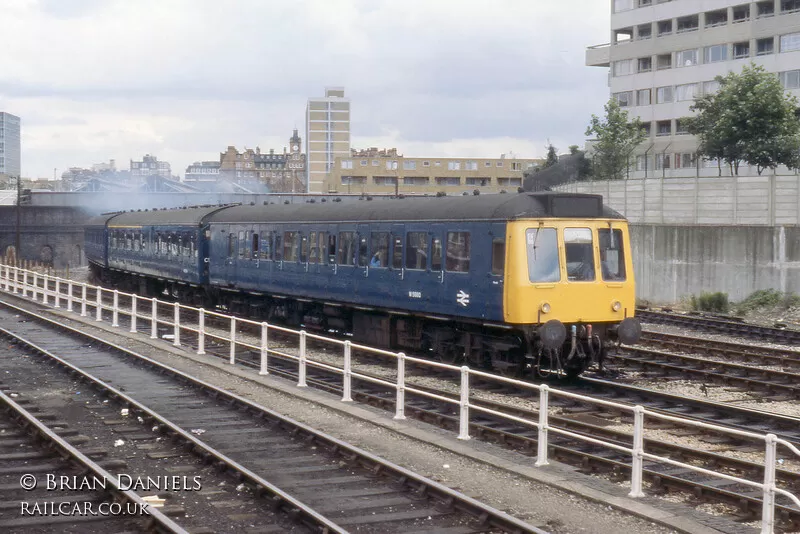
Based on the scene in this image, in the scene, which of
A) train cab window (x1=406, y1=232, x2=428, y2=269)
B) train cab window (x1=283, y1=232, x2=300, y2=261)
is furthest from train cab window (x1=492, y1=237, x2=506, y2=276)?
train cab window (x1=283, y1=232, x2=300, y2=261)

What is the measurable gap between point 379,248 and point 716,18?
42.8 meters

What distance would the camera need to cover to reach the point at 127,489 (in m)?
9.70

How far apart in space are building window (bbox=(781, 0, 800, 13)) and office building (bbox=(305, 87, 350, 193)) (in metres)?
140

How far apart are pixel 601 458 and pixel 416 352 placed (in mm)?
9597

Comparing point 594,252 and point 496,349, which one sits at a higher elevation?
point 594,252

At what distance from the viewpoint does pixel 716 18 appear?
57.1 metres

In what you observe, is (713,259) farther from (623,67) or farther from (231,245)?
(623,67)

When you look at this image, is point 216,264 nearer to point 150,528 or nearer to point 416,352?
point 416,352

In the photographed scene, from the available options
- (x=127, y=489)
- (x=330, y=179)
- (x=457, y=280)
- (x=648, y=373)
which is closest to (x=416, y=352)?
(x=457, y=280)

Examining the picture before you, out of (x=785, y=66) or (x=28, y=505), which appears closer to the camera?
(x=28, y=505)

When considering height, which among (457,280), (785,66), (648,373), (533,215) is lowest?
(648,373)

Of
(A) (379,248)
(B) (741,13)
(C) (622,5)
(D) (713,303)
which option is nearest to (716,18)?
(B) (741,13)

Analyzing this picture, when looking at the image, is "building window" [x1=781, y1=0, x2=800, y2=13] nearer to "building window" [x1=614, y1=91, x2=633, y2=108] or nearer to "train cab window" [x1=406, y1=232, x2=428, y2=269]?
"building window" [x1=614, y1=91, x2=633, y2=108]

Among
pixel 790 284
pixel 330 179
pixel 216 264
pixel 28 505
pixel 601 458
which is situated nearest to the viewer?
pixel 28 505
